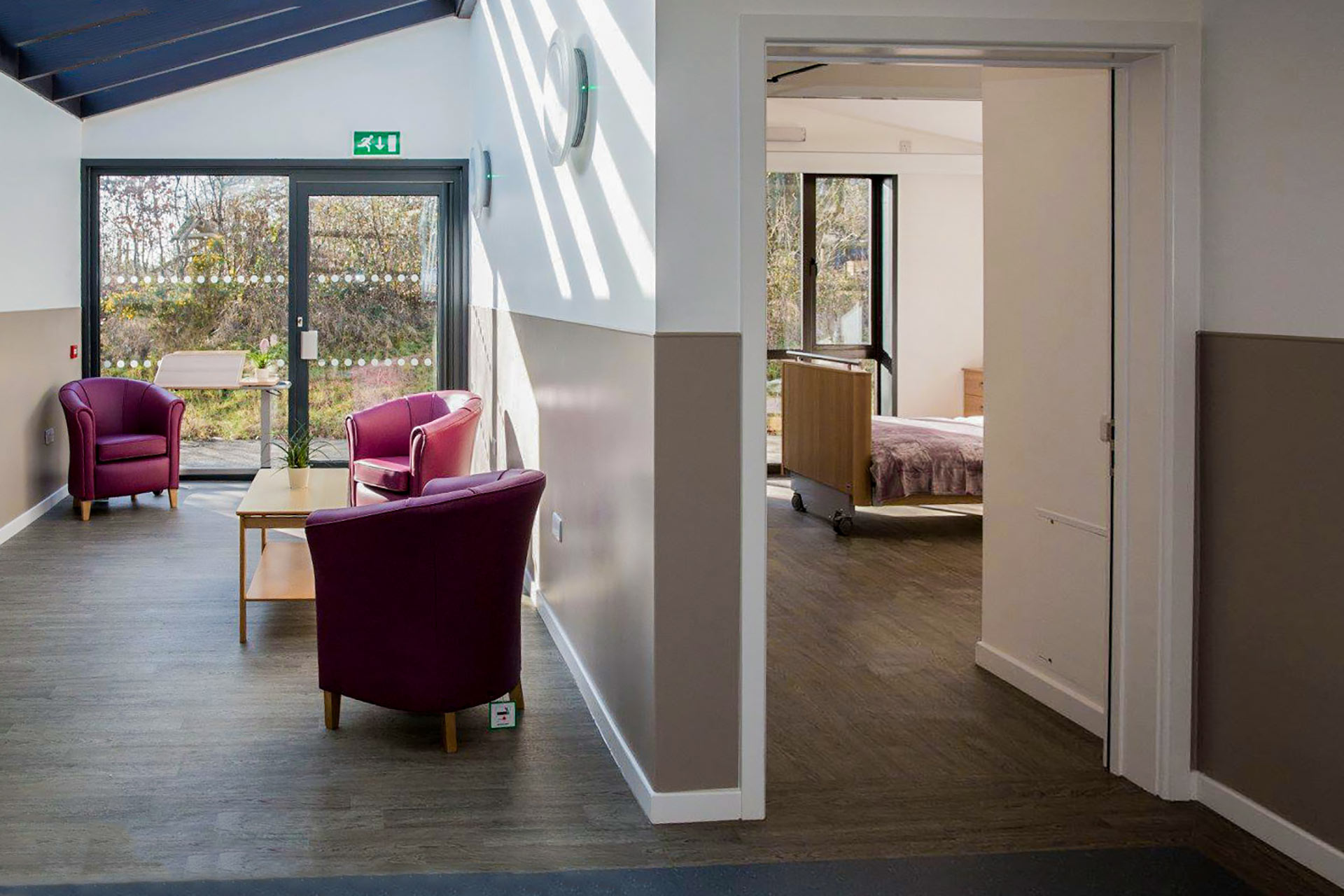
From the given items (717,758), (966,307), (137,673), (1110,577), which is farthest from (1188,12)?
(966,307)

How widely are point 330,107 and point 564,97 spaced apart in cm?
555

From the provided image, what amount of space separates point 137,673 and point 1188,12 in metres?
4.12

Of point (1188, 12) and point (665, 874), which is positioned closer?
point (665, 874)

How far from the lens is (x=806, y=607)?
6172 millimetres

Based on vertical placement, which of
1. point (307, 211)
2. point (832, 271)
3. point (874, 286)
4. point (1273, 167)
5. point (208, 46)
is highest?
point (208, 46)

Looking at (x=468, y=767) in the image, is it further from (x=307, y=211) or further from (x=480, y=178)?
(x=307, y=211)

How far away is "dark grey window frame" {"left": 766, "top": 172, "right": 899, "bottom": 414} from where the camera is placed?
11.1 metres

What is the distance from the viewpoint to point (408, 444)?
800 cm

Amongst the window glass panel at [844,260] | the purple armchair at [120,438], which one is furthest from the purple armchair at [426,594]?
the window glass panel at [844,260]

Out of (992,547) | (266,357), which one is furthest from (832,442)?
(266,357)

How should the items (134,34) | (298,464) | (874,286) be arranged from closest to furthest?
(298,464), (134,34), (874,286)

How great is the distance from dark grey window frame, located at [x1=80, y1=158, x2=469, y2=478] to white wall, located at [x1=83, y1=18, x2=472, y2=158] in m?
0.07

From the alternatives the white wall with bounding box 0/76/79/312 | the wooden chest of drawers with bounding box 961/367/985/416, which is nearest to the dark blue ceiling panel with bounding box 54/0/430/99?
the white wall with bounding box 0/76/79/312

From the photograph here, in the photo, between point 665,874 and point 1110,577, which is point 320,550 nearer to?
point 665,874
